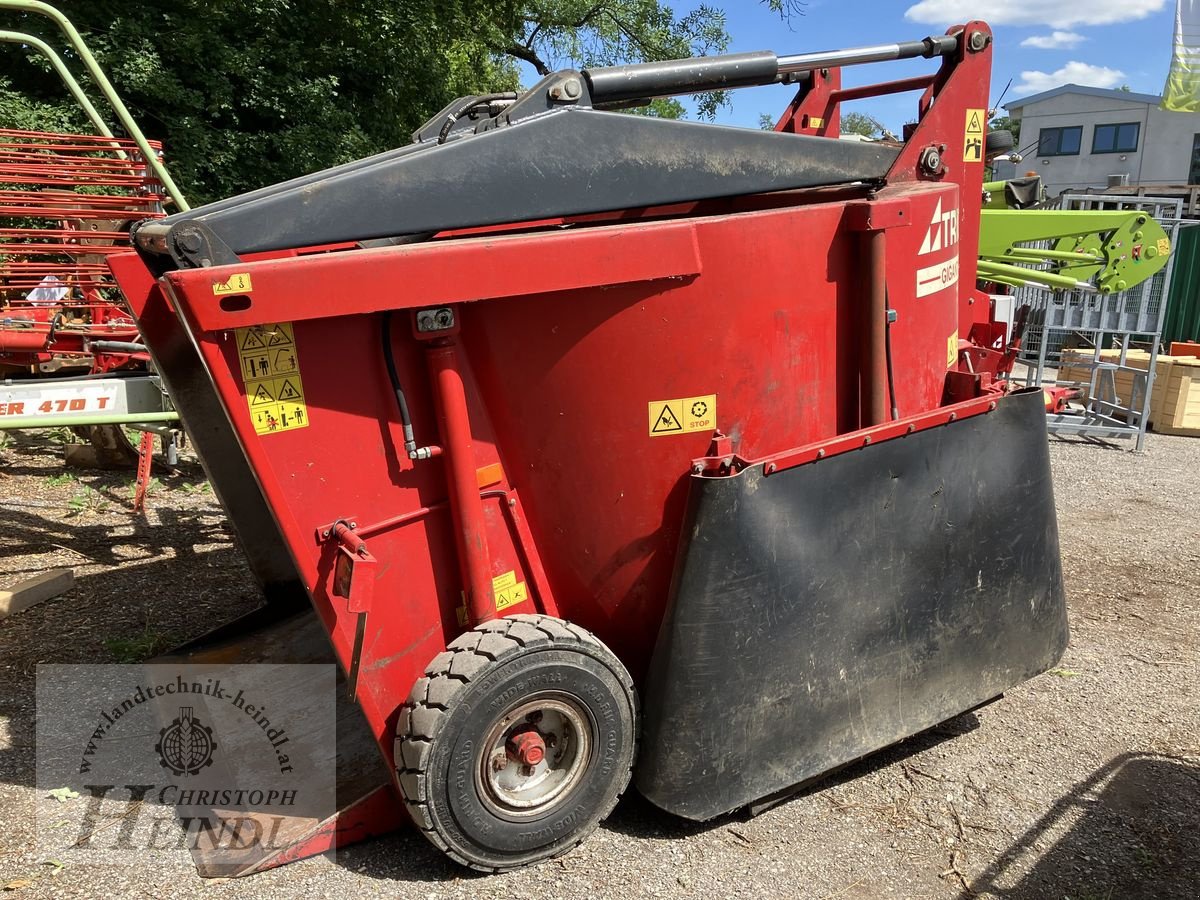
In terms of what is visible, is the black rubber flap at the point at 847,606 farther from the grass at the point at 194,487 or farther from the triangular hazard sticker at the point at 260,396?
the grass at the point at 194,487

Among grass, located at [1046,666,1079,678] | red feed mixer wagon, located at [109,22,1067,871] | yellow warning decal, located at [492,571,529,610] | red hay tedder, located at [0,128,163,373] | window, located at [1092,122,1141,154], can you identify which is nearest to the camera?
red feed mixer wagon, located at [109,22,1067,871]

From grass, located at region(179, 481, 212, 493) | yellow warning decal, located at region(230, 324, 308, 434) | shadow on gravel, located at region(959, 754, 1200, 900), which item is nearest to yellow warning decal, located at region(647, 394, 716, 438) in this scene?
yellow warning decal, located at region(230, 324, 308, 434)

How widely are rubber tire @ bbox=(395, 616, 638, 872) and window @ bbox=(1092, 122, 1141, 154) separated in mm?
37972

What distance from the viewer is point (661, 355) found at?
2.51 m

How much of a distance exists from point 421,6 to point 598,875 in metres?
10.1

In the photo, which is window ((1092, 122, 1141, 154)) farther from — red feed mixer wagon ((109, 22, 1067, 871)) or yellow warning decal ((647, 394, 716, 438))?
yellow warning decal ((647, 394, 716, 438))

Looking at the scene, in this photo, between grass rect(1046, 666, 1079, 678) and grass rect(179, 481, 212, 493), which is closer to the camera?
grass rect(1046, 666, 1079, 678)

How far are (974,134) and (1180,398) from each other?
24.1ft

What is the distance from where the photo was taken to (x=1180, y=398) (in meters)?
9.05

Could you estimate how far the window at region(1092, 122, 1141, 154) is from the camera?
32781 mm

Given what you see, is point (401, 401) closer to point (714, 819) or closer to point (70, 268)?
point (714, 819)

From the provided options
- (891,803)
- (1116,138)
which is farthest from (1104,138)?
(891,803)

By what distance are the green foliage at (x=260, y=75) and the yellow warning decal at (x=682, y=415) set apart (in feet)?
27.6

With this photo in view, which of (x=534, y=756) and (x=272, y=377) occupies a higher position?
(x=272, y=377)
